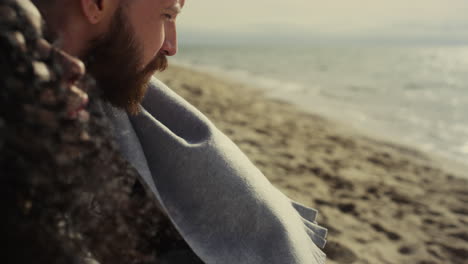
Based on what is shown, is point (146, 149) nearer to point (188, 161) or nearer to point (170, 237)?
point (188, 161)

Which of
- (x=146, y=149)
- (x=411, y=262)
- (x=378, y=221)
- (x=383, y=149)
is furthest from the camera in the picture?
(x=383, y=149)

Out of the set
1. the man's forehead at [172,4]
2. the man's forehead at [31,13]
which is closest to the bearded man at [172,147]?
the man's forehead at [172,4]

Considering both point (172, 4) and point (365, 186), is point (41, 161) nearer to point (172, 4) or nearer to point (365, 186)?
Result: point (172, 4)

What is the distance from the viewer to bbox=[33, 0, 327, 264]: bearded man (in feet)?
3.68

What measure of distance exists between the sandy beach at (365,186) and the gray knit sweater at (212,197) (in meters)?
1.16

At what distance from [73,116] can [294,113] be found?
24.7ft

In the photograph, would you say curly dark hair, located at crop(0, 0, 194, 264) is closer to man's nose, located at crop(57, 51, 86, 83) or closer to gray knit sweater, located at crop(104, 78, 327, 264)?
man's nose, located at crop(57, 51, 86, 83)

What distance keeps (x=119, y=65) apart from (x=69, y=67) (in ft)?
1.45

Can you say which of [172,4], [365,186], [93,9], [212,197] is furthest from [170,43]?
[365,186]

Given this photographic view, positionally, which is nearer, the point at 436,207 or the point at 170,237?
the point at 170,237

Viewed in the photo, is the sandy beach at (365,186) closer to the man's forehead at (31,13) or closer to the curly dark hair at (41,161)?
A: the curly dark hair at (41,161)

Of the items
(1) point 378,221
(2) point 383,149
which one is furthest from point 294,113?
(1) point 378,221

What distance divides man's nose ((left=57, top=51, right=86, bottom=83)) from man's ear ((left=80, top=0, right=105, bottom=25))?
351 mm

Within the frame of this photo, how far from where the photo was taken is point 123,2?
1121mm
